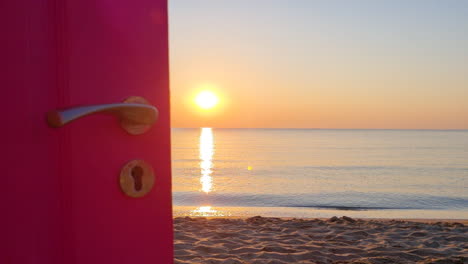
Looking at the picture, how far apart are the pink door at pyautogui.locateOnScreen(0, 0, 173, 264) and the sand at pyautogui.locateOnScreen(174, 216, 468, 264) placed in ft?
12.1

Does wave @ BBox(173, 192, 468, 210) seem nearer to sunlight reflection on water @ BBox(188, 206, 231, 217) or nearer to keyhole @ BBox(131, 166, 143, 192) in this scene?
sunlight reflection on water @ BBox(188, 206, 231, 217)

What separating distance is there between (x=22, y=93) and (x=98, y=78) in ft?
0.42

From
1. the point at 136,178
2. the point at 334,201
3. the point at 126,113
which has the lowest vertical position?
the point at 334,201

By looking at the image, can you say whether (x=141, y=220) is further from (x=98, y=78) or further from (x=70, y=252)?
(x=98, y=78)

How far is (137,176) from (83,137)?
131 mm

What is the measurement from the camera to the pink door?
1.98ft

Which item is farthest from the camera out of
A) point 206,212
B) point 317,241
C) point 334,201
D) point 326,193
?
point 326,193

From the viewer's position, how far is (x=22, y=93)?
Answer: 607 mm

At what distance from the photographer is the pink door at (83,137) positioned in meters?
0.60

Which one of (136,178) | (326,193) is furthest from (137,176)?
(326,193)

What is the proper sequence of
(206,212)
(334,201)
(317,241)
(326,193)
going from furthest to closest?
1. (326,193)
2. (334,201)
3. (206,212)
4. (317,241)

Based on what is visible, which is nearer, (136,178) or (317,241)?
(136,178)

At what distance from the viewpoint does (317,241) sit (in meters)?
5.15

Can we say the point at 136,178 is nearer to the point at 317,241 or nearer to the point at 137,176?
the point at 137,176
